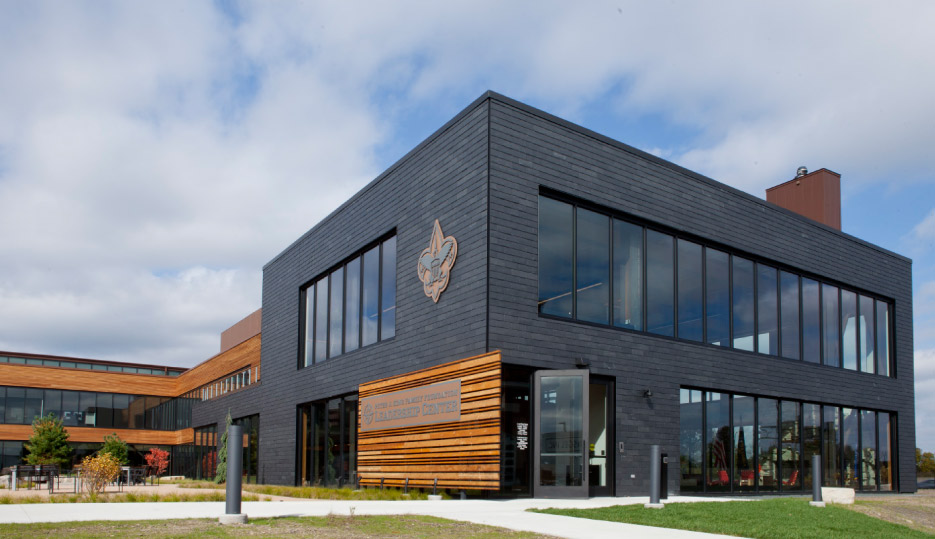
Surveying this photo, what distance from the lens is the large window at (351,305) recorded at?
806 inches

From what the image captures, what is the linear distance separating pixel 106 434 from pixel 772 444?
40.3 metres

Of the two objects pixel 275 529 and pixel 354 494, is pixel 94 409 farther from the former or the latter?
pixel 275 529

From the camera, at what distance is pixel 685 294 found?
19.8m

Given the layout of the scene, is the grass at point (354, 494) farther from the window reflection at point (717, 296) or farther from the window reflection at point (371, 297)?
the window reflection at point (717, 296)

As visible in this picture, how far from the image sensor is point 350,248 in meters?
22.4

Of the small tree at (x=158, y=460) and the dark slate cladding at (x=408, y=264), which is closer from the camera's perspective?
the dark slate cladding at (x=408, y=264)

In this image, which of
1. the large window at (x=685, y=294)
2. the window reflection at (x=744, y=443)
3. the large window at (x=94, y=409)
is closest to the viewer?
the large window at (x=685, y=294)

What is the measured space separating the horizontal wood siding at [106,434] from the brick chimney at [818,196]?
32978 millimetres

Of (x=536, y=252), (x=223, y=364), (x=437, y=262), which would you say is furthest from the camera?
(x=223, y=364)

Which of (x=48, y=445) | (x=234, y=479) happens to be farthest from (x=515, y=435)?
(x=48, y=445)

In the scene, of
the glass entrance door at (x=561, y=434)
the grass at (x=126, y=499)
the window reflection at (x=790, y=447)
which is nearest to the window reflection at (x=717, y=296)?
the window reflection at (x=790, y=447)

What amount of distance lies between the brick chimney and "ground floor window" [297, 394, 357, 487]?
15.0 meters

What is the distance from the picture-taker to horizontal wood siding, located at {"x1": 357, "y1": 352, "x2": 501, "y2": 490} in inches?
609

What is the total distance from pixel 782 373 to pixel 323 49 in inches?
572
